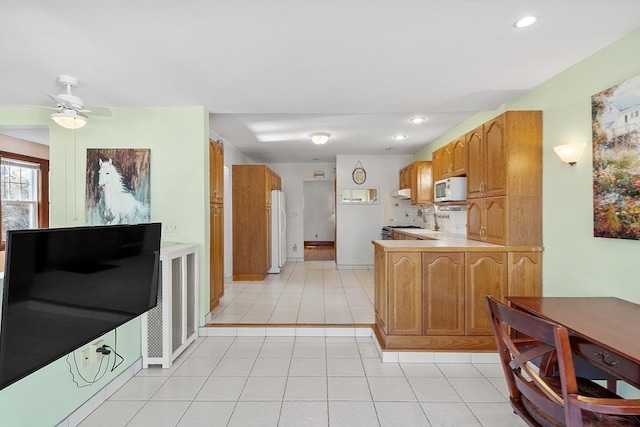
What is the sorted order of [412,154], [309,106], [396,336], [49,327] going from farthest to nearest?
1. [412,154]
2. [309,106]
3. [396,336]
4. [49,327]

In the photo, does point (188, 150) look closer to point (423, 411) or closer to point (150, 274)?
point (150, 274)

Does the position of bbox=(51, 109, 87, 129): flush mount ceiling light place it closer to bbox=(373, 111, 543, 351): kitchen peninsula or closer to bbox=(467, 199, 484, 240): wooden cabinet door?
bbox=(373, 111, 543, 351): kitchen peninsula

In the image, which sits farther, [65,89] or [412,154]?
[412,154]

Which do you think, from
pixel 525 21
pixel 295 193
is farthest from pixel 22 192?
pixel 525 21

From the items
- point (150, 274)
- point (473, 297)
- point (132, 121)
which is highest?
point (132, 121)

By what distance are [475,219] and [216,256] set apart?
3098 millimetres

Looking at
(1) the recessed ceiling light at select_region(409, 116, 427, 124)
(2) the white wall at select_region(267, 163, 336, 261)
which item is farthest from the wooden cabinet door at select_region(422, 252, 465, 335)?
(2) the white wall at select_region(267, 163, 336, 261)

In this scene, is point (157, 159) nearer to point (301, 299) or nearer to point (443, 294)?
point (301, 299)

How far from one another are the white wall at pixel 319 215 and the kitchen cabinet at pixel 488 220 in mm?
7476

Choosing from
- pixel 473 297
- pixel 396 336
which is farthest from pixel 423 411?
pixel 473 297

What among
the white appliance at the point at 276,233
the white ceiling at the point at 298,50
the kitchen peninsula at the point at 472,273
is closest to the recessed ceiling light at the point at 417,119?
the white ceiling at the point at 298,50

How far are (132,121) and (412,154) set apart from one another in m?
5.23

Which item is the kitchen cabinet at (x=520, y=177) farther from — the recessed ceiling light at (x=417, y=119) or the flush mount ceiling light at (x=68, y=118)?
the flush mount ceiling light at (x=68, y=118)

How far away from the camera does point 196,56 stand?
2363 millimetres
